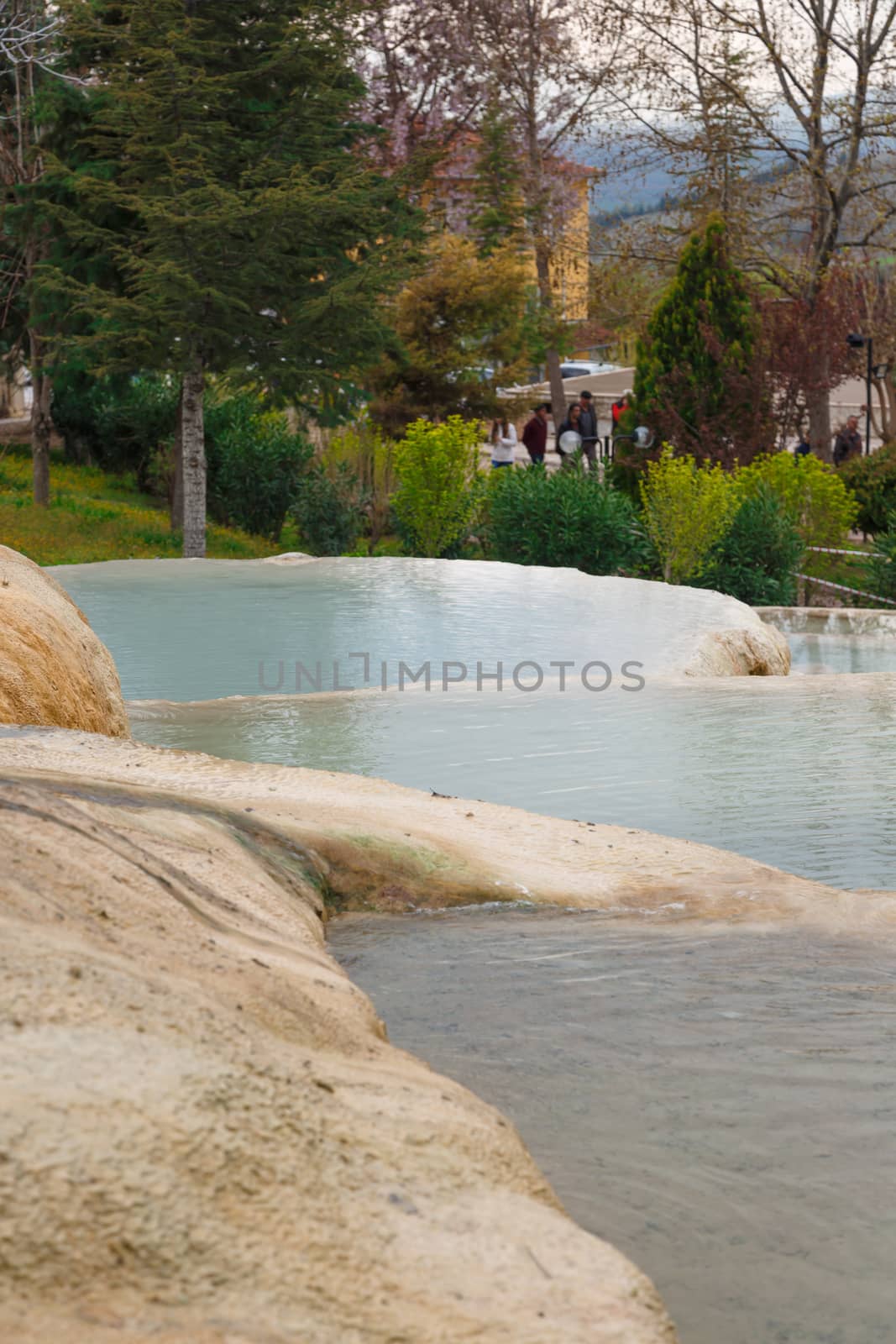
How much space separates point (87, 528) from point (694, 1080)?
15.7m

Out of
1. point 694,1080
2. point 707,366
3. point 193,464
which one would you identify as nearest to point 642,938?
point 694,1080

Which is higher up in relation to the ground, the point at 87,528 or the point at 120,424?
the point at 120,424

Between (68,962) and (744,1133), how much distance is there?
1.32 meters

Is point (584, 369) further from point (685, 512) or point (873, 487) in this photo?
point (685, 512)

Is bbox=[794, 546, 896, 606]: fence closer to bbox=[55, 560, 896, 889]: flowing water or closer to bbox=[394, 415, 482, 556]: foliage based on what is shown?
bbox=[394, 415, 482, 556]: foliage

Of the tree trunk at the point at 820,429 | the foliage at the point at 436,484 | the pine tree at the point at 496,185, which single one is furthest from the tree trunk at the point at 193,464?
the pine tree at the point at 496,185

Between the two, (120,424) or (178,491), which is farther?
(120,424)

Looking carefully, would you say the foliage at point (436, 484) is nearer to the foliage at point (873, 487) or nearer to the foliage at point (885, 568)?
the foliage at point (885, 568)

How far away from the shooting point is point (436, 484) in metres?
14.8

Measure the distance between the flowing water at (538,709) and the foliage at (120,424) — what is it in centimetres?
1175

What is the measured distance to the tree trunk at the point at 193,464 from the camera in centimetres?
1647

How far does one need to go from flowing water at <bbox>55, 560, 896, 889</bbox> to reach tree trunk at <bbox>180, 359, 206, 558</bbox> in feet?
18.9

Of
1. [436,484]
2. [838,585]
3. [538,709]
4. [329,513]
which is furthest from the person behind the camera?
[329,513]

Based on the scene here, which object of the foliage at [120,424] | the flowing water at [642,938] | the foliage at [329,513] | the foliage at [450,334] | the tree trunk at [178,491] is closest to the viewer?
the flowing water at [642,938]
